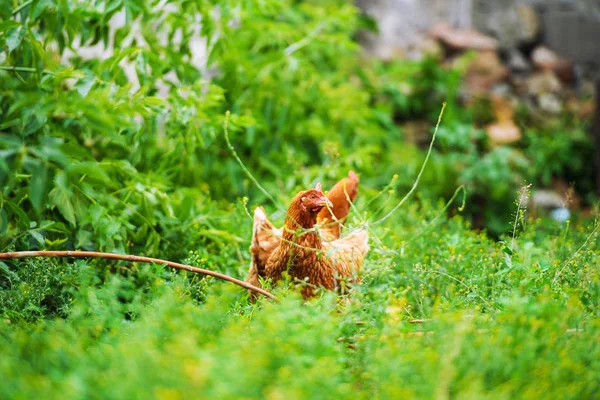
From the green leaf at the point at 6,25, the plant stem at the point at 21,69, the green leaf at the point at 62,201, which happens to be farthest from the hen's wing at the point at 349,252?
the green leaf at the point at 6,25

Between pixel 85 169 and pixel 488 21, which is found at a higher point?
pixel 488 21

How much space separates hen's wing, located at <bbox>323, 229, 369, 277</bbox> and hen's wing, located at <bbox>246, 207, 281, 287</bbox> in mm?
201

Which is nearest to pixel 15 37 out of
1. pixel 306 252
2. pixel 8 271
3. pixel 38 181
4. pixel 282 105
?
pixel 8 271

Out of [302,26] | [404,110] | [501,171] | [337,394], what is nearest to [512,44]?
[404,110]

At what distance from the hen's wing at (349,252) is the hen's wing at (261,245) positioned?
7.9 inches

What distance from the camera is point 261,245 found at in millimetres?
2453

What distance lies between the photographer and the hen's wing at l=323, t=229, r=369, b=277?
2254mm

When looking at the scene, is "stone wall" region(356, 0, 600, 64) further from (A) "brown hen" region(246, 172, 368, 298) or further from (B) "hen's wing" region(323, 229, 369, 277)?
(A) "brown hen" region(246, 172, 368, 298)

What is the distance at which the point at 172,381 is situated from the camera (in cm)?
125

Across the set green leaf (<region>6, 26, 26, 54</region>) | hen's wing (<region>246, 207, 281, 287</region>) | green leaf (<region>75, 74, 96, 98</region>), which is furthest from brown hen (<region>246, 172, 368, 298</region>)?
green leaf (<region>6, 26, 26, 54</region>)

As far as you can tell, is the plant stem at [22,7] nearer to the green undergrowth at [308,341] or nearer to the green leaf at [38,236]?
the green leaf at [38,236]

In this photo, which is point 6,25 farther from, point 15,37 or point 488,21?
point 488,21

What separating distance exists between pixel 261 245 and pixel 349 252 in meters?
0.34

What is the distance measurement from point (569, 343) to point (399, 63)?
4371 mm
